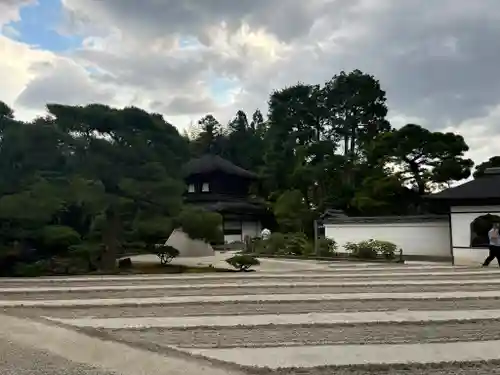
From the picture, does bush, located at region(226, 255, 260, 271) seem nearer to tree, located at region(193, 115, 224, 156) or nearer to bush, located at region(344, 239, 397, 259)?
bush, located at region(344, 239, 397, 259)

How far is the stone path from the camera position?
3955mm

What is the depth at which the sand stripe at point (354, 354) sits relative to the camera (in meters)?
3.98

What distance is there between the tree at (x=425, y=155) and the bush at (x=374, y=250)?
527 centimetres

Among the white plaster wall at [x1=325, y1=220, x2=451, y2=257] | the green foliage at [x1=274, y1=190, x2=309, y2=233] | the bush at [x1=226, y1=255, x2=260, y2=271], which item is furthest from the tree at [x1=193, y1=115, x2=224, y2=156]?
the bush at [x1=226, y1=255, x2=260, y2=271]

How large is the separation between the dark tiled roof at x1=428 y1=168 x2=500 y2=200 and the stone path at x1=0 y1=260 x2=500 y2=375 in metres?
9.28

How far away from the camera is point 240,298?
19.2ft

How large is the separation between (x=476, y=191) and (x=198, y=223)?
7.70 m

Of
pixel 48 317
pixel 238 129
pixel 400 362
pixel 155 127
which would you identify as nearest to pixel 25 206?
pixel 155 127

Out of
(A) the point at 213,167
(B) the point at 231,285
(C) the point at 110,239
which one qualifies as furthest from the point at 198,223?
(A) the point at 213,167

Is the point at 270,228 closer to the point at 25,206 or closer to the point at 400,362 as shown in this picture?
the point at 25,206

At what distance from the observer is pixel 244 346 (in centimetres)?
452

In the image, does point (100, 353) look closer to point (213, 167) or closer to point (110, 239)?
point (110, 239)

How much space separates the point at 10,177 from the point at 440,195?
447 inches

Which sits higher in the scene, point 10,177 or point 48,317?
point 10,177
